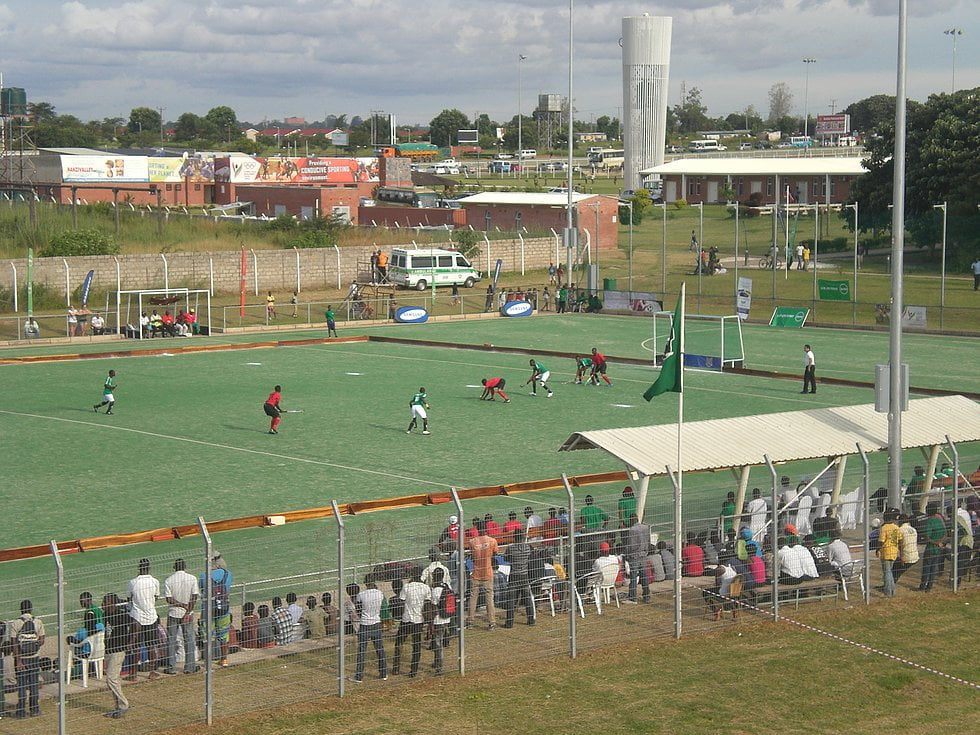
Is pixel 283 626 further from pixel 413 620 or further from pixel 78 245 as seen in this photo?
pixel 78 245

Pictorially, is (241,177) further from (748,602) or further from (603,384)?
(748,602)

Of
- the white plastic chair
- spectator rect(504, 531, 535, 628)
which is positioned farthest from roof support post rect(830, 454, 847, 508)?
the white plastic chair

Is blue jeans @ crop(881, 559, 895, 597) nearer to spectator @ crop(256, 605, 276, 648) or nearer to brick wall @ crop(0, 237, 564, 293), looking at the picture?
spectator @ crop(256, 605, 276, 648)

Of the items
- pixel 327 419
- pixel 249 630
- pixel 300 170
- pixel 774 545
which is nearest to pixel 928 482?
pixel 774 545

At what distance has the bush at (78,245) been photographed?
62.3 metres

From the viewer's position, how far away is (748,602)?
17.0 meters

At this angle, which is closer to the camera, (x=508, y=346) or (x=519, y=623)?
(x=519, y=623)

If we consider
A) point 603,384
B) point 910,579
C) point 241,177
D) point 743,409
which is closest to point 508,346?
point 603,384

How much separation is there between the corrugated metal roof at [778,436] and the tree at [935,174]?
46.6 meters

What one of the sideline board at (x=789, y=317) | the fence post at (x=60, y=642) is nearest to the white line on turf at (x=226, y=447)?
the fence post at (x=60, y=642)

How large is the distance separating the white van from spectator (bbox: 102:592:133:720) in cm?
5022

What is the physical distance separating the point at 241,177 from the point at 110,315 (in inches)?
2040

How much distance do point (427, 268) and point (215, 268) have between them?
10083mm

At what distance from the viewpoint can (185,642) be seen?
45.9ft
